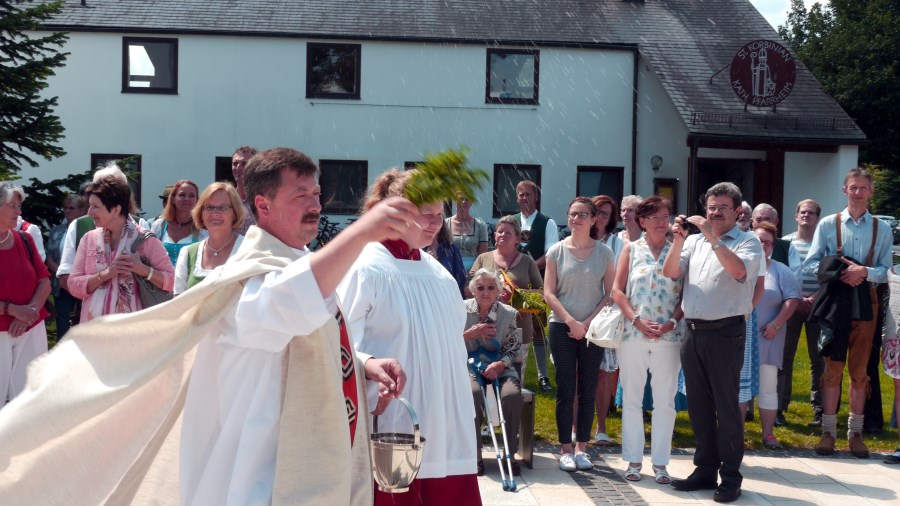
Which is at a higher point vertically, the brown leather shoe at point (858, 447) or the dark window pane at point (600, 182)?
the dark window pane at point (600, 182)

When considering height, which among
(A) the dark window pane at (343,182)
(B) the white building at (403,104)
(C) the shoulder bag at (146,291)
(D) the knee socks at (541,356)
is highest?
(B) the white building at (403,104)

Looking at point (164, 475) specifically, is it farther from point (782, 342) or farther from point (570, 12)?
point (570, 12)

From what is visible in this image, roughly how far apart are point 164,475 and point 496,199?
937 inches

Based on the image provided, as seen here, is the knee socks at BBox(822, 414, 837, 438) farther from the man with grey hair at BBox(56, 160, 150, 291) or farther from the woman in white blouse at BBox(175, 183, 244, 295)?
the man with grey hair at BBox(56, 160, 150, 291)

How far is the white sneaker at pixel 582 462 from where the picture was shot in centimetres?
884

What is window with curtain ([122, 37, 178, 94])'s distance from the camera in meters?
27.2

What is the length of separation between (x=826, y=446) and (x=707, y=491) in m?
1.98

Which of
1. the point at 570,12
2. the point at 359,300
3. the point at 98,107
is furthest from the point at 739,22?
the point at 359,300

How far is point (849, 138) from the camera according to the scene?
2672cm

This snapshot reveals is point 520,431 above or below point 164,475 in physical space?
below

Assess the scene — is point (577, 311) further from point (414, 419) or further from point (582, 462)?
point (414, 419)

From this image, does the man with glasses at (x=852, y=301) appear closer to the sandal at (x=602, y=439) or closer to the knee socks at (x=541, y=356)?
the sandal at (x=602, y=439)

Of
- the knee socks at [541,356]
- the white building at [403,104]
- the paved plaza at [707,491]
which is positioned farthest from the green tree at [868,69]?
the paved plaza at [707,491]

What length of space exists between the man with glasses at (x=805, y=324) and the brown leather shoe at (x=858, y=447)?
4.19ft
